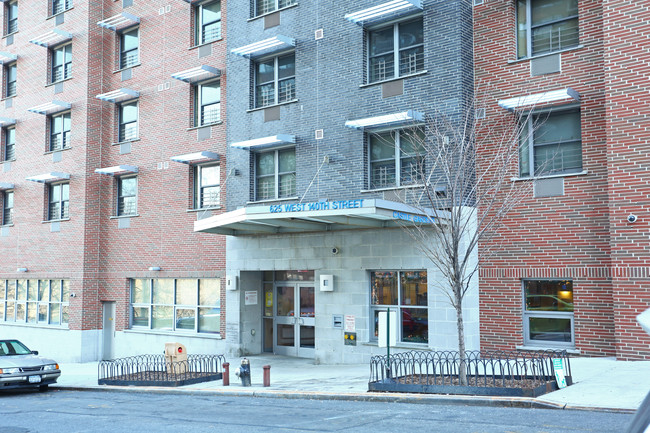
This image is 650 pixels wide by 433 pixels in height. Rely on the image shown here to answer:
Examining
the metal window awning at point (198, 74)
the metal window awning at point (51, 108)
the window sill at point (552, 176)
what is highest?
the metal window awning at point (51, 108)

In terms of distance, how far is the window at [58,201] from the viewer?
94.8ft

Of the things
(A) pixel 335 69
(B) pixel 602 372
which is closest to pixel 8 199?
(A) pixel 335 69

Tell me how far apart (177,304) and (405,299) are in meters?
10.2

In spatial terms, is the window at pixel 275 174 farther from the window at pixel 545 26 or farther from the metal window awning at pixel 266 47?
the window at pixel 545 26

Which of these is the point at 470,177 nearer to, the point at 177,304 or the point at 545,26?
the point at 545,26

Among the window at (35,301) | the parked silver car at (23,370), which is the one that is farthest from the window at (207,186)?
the window at (35,301)

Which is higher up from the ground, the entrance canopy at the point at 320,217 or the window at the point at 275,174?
the window at the point at 275,174

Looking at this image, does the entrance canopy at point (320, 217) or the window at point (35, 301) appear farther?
the window at point (35, 301)

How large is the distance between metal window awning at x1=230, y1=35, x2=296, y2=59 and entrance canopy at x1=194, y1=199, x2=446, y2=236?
5.75 meters

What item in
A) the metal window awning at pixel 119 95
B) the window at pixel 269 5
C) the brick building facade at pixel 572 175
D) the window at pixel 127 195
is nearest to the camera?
the brick building facade at pixel 572 175

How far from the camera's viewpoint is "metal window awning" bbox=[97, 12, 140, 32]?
1055 inches

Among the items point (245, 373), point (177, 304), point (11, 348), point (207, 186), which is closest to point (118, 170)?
point (207, 186)

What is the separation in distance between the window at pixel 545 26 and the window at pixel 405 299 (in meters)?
6.57

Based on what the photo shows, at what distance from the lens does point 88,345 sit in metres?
27.1
